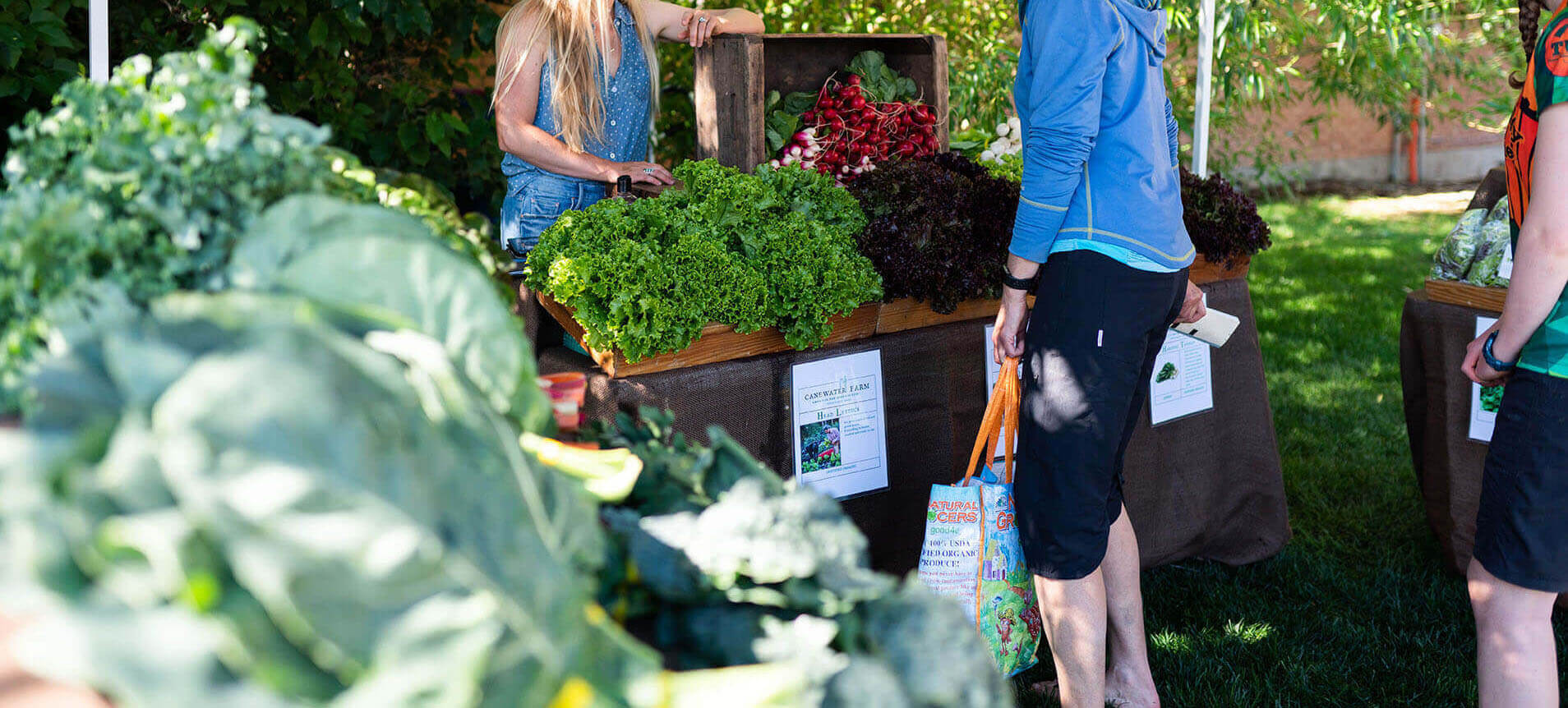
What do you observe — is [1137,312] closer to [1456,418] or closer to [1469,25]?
[1456,418]

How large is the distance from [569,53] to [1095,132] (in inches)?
52.4

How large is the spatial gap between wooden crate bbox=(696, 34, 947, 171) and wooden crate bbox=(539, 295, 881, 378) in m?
0.54

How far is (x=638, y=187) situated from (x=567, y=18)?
0.43m

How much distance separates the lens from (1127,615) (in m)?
2.39

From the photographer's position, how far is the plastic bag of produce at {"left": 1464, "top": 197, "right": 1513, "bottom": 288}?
2994 millimetres

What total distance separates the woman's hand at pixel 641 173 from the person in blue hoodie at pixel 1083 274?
3.12ft

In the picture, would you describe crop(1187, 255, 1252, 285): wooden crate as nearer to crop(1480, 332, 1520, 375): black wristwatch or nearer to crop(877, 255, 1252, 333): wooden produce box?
crop(877, 255, 1252, 333): wooden produce box

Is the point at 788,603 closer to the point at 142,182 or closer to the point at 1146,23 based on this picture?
the point at 142,182

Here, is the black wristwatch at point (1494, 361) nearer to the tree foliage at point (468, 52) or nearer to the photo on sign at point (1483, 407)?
the photo on sign at point (1483, 407)

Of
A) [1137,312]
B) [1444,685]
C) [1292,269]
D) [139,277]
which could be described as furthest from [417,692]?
[1292,269]

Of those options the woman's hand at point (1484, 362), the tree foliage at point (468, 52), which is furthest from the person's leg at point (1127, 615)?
the tree foliage at point (468, 52)

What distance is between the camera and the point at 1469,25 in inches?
379

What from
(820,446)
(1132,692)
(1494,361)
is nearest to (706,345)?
(820,446)

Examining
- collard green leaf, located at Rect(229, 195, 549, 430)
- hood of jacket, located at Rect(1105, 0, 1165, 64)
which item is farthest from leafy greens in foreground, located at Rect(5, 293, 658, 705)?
hood of jacket, located at Rect(1105, 0, 1165, 64)
